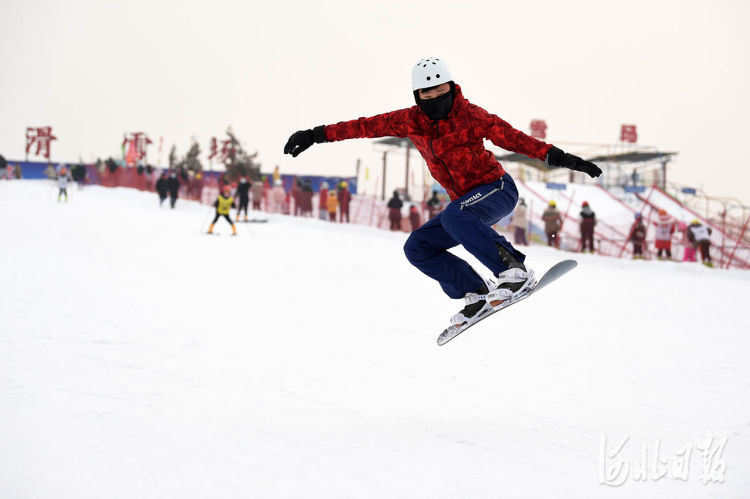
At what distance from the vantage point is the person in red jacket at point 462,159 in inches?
174

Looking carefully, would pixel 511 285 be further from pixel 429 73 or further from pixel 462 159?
pixel 429 73

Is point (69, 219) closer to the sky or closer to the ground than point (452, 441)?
closer to the sky

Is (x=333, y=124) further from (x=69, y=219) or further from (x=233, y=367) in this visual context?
(x=69, y=219)

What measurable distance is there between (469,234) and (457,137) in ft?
2.25

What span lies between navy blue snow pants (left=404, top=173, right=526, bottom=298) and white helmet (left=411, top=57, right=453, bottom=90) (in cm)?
83

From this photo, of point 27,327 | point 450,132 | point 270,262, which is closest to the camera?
point 450,132

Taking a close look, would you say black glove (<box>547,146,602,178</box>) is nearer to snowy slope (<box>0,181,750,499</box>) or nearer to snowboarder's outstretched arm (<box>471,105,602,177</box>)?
snowboarder's outstretched arm (<box>471,105,602,177</box>)

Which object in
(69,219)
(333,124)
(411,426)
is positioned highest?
(333,124)

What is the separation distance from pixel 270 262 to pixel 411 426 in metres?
8.44

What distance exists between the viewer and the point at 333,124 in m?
4.96

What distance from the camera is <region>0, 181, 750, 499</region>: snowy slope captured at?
4203 mm

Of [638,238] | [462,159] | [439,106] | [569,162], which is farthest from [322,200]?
[569,162]

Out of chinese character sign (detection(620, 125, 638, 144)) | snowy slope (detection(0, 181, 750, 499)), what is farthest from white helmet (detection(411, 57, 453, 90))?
chinese character sign (detection(620, 125, 638, 144))

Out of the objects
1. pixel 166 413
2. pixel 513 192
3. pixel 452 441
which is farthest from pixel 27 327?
pixel 513 192
